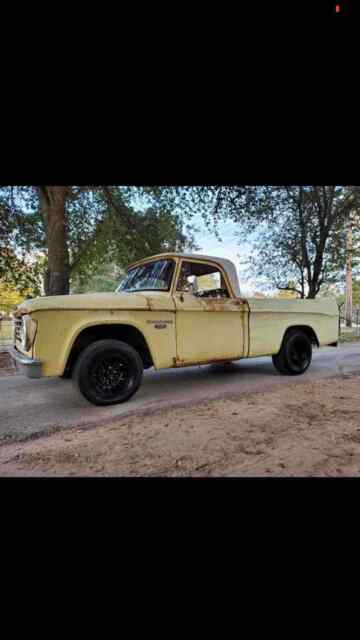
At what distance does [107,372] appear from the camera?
2.96 m

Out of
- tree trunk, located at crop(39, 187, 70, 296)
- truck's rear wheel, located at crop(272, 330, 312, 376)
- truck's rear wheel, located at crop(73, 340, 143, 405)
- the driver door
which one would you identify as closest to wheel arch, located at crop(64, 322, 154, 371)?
truck's rear wheel, located at crop(73, 340, 143, 405)

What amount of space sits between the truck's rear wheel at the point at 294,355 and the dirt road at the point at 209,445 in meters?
1.30

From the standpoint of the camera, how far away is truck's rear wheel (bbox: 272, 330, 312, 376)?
4.27 m

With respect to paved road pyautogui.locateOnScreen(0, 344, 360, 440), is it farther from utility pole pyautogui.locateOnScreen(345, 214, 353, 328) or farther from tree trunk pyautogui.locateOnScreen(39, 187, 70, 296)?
utility pole pyautogui.locateOnScreen(345, 214, 353, 328)

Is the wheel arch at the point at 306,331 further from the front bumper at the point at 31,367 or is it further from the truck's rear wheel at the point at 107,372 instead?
the front bumper at the point at 31,367

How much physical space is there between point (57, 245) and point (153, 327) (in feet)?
14.7

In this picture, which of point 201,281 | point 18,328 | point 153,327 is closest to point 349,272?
point 201,281

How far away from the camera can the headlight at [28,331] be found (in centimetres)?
264

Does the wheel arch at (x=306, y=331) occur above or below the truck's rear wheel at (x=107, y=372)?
above

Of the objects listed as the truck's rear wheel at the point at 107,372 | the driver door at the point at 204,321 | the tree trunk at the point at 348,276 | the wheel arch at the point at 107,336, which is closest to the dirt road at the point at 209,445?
the truck's rear wheel at the point at 107,372

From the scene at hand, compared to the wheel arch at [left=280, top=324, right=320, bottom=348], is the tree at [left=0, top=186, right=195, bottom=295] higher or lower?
higher
